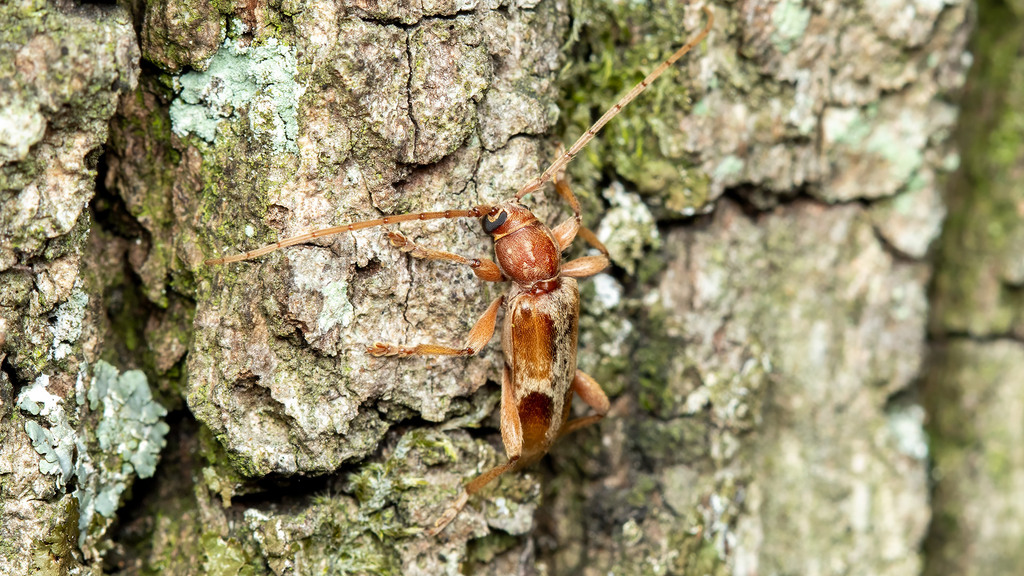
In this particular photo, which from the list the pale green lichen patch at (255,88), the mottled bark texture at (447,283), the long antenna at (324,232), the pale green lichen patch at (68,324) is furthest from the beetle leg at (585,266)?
the pale green lichen patch at (68,324)

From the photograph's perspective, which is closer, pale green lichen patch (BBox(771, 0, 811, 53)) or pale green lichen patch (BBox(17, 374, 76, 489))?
pale green lichen patch (BBox(17, 374, 76, 489))

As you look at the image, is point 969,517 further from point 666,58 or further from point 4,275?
point 4,275

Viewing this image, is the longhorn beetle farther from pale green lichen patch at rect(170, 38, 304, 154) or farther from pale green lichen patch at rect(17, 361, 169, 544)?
pale green lichen patch at rect(17, 361, 169, 544)

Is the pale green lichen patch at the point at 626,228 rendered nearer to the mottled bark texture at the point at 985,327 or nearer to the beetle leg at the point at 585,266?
the beetle leg at the point at 585,266

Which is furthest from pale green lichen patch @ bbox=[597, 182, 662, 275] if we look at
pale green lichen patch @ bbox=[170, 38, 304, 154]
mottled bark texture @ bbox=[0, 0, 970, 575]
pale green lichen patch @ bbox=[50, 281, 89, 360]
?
pale green lichen patch @ bbox=[50, 281, 89, 360]

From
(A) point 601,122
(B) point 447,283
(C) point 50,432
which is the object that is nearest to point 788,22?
(A) point 601,122

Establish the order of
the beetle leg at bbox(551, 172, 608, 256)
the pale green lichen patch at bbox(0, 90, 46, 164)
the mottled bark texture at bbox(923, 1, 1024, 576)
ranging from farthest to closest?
the mottled bark texture at bbox(923, 1, 1024, 576), the beetle leg at bbox(551, 172, 608, 256), the pale green lichen patch at bbox(0, 90, 46, 164)

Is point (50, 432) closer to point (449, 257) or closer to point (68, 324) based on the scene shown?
point (68, 324)
